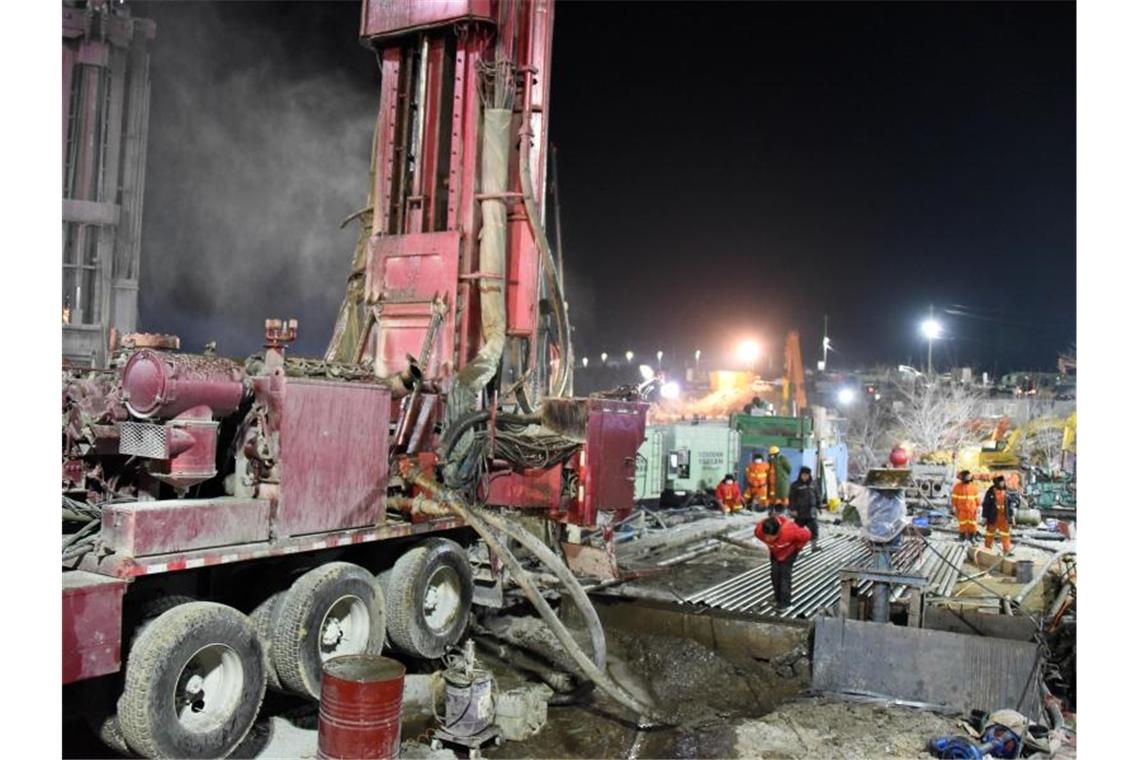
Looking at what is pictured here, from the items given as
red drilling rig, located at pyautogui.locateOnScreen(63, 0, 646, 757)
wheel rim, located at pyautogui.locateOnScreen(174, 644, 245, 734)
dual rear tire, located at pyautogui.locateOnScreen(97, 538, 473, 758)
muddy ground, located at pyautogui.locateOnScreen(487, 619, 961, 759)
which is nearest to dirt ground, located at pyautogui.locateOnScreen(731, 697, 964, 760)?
muddy ground, located at pyautogui.locateOnScreen(487, 619, 961, 759)

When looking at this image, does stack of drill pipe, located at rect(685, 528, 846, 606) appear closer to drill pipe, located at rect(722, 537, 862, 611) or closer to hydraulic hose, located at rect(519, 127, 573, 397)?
drill pipe, located at rect(722, 537, 862, 611)

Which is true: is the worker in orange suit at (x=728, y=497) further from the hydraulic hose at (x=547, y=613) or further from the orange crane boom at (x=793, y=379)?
the orange crane boom at (x=793, y=379)

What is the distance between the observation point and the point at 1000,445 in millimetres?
25062

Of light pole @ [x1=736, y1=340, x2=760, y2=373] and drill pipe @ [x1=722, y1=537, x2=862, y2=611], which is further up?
light pole @ [x1=736, y1=340, x2=760, y2=373]

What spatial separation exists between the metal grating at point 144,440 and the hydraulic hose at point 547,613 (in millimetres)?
2263

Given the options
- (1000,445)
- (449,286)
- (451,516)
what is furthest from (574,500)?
(1000,445)

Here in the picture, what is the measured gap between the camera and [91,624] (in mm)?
4039

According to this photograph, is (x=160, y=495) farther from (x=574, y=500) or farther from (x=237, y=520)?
(x=574, y=500)

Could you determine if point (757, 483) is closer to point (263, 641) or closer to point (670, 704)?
point (670, 704)

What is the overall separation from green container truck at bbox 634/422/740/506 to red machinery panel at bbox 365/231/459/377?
11.3 metres

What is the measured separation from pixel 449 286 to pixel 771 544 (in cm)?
422

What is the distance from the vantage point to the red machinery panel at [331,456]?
5418mm

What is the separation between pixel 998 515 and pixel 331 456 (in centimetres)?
1091

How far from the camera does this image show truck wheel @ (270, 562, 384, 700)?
5449 millimetres
